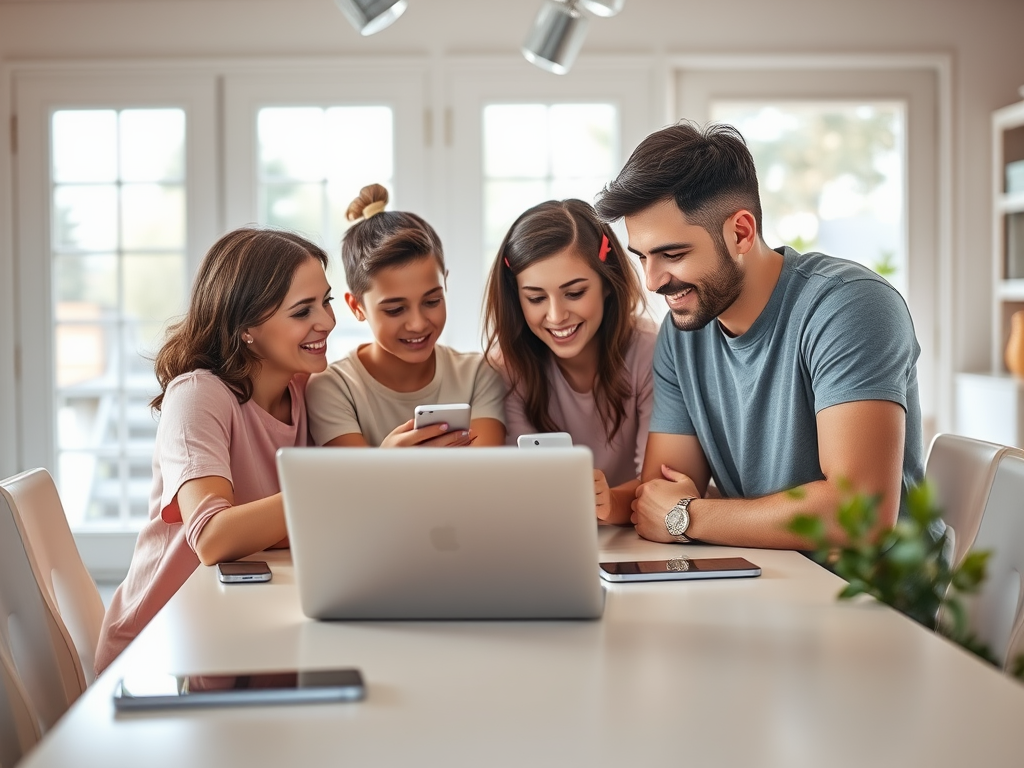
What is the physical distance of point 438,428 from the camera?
67.1 inches

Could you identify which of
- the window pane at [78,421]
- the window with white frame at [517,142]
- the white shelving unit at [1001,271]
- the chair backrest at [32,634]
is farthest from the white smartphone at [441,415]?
the window pane at [78,421]

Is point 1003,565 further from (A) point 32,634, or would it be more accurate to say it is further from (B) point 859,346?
(A) point 32,634

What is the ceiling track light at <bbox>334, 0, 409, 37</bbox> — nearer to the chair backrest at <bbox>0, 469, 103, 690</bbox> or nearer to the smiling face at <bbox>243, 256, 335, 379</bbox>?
the smiling face at <bbox>243, 256, 335, 379</bbox>

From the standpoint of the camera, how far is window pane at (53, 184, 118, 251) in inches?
160

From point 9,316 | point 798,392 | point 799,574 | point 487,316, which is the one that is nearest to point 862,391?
point 798,392

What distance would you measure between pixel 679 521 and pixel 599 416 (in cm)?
56

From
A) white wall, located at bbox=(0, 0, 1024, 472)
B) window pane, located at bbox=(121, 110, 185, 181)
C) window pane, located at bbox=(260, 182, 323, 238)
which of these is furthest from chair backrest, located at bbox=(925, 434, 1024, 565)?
window pane, located at bbox=(121, 110, 185, 181)

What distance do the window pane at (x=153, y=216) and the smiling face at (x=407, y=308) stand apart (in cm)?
225

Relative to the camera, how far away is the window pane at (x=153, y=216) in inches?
159

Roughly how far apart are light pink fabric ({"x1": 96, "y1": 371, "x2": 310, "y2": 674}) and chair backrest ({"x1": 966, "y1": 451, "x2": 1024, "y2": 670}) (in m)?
1.15

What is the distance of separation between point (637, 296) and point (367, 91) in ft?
7.18

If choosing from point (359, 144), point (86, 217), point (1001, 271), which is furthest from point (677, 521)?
point (86, 217)

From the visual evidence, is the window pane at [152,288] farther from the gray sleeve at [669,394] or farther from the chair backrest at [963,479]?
the chair backrest at [963,479]

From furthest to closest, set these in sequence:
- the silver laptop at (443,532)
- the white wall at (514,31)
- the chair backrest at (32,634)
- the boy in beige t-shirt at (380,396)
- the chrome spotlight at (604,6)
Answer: the white wall at (514,31), the chrome spotlight at (604,6), the boy in beige t-shirt at (380,396), the chair backrest at (32,634), the silver laptop at (443,532)
